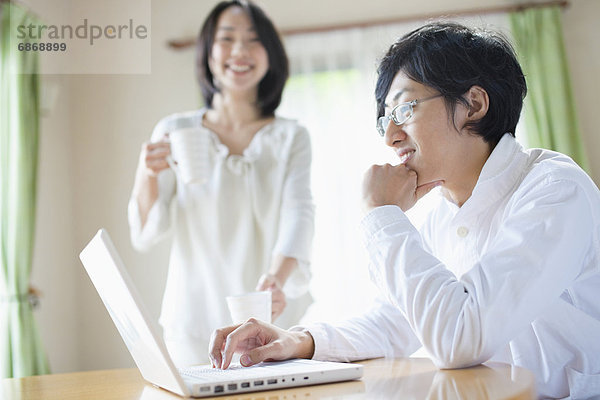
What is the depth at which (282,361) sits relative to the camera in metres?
1.11

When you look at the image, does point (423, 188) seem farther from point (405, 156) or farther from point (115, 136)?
point (115, 136)

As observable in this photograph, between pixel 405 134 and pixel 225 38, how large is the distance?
1.14 meters

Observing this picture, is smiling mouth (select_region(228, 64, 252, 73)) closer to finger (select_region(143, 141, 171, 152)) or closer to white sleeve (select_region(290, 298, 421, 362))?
finger (select_region(143, 141, 171, 152))

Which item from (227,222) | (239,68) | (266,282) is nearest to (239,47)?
(239,68)

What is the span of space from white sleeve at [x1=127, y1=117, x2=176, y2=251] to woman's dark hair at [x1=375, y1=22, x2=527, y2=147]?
1.03 metres

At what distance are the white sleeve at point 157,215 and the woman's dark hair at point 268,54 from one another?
242 millimetres

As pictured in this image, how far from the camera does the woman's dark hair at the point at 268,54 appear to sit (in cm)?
224

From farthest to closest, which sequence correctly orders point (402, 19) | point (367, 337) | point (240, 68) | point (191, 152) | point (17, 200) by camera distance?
point (402, 19)
point (17, 200)
point (240, 68)
point (191, 152)
point (367, 337)

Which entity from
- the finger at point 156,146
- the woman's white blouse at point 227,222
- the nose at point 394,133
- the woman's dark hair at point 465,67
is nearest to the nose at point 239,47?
the woman's white blouse at point 227,222

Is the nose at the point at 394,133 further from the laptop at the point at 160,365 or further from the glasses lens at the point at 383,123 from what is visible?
the laptop at the point at 160,365

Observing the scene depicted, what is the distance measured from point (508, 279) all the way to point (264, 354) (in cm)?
42

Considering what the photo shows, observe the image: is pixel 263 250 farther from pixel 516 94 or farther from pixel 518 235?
pixel 518 235

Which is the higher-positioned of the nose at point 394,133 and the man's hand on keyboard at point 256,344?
the nose at point 394,133

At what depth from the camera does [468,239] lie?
4.09ft
